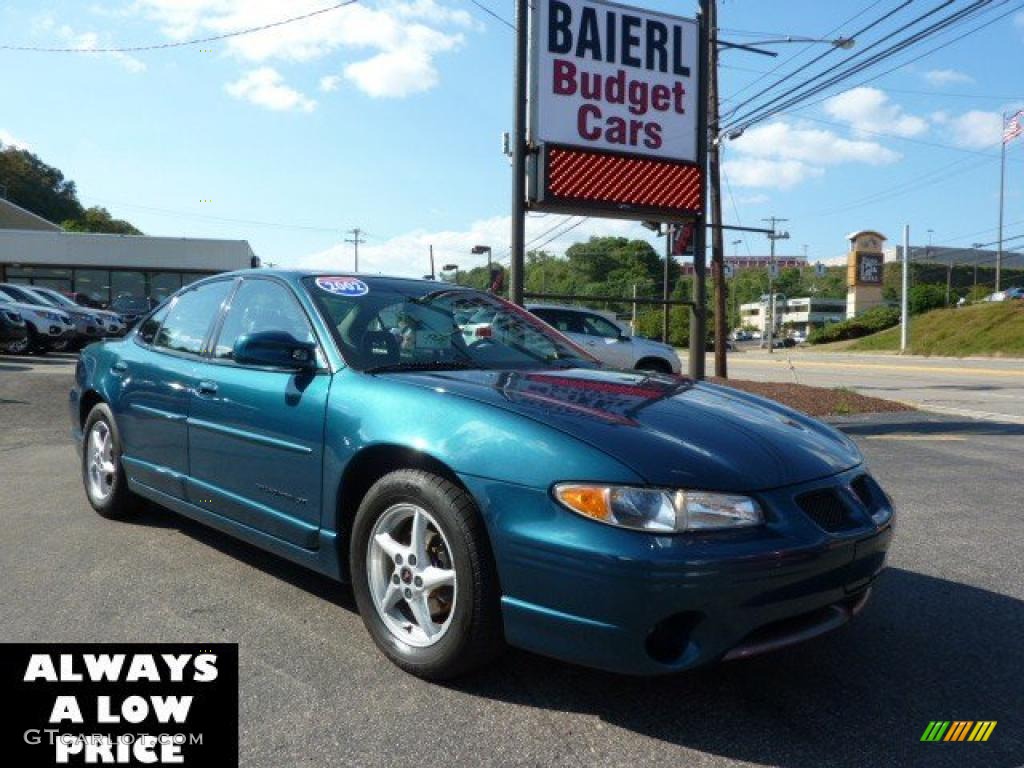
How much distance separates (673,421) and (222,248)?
38.5 meters

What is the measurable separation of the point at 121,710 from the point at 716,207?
56.6 ft

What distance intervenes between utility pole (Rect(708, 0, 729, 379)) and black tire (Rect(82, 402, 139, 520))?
13935 millimetres

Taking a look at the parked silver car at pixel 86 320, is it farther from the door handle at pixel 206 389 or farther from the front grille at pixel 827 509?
the front grille at pixel 827 509

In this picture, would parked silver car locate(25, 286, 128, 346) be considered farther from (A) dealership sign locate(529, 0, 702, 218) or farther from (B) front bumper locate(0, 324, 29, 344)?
(A) dealership sign locate(529, 0, 702, 218)

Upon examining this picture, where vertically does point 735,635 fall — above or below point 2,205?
below

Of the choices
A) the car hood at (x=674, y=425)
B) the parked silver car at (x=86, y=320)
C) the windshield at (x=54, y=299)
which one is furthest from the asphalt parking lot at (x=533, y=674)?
the windshield at (x=54, y=299)

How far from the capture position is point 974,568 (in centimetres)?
438

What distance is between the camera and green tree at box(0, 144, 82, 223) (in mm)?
77375

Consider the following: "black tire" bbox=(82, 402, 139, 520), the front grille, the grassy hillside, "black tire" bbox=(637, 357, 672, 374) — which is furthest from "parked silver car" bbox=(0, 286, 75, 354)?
the grassy hillside

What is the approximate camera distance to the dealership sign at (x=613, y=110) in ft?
34.1

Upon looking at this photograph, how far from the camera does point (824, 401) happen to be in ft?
44.4

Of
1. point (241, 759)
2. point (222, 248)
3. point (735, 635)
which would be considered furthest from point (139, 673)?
point (222, 248)

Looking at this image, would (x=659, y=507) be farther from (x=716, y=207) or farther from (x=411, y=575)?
(x=716, y=207)

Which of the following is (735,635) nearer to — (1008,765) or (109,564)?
(1008,765)
